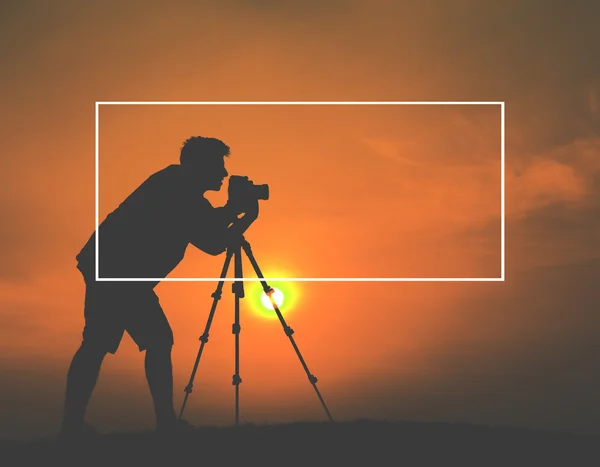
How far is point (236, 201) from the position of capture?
807 centimetres

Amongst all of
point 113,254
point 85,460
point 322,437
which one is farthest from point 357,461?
point 113,254

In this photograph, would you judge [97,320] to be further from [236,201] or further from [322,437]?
[322,437]

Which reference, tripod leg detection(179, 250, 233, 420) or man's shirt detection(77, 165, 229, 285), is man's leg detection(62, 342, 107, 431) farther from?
tripod leg detection(179, 250, 233, 420)

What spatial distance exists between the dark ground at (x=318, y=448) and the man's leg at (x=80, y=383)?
258 millimetres

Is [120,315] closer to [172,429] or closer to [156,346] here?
[156,346]

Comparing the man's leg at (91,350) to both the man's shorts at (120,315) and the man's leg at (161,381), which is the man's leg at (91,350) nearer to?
the man's shorts at (120,315)

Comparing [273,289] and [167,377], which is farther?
[273,289]

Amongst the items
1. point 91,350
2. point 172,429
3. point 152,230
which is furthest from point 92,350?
point 152,230

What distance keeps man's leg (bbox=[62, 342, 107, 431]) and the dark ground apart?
0.26 m

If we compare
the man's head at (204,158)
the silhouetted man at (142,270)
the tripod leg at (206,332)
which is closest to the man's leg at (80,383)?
the silhouetted man at (142,270)

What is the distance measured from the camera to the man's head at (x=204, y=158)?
305 inches

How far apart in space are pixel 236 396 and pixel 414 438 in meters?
1.99

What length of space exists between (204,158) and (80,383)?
2.56 m

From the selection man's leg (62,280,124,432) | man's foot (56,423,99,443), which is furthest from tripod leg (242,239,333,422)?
man's foot (56,423,99,443)
